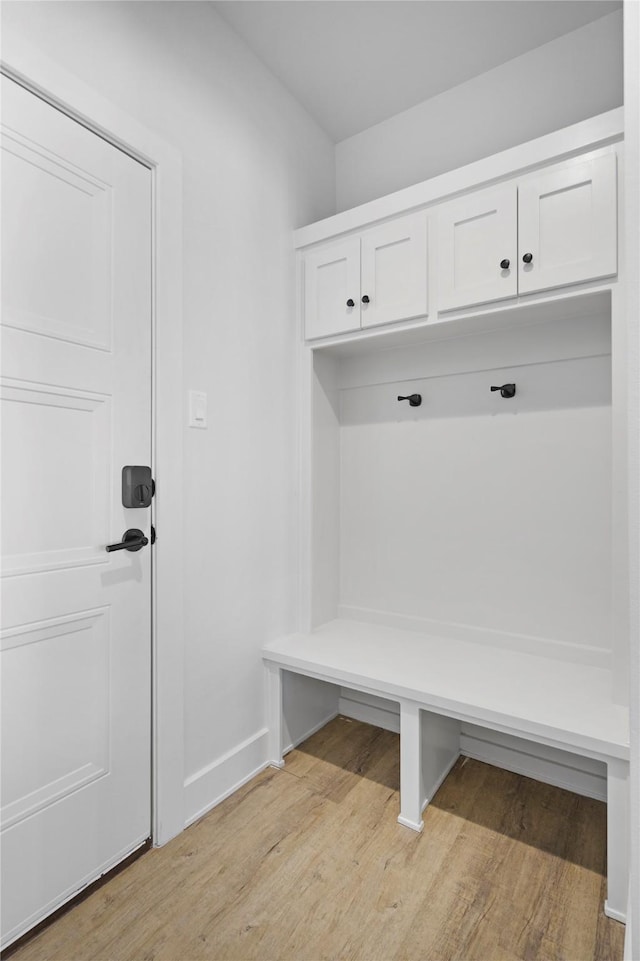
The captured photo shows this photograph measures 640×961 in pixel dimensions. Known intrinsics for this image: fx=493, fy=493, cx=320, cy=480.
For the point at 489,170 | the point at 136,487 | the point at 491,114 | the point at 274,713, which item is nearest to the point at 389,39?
the point at 491,114

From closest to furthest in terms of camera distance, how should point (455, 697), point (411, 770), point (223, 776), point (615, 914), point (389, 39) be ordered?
1. point (615, 914)
2. point (455, 697)
3. point (411, 770)
4. point (223, 776)
5. point (389, 39)

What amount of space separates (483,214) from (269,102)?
1043 millimetres

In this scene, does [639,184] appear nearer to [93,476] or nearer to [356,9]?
[93,476]

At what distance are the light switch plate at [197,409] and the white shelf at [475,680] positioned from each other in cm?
92

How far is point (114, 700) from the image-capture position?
1.41m

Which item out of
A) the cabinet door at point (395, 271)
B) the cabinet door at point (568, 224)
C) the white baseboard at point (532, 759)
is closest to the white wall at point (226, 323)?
the cabinet door at point (395, 271)

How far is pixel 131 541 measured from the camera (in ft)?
4.72

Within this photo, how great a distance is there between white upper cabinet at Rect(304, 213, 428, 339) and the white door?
0.78m

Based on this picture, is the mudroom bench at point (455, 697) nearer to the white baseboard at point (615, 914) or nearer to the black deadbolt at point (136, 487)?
the white baseboard at point (615, 914)

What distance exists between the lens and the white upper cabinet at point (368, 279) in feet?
6.00

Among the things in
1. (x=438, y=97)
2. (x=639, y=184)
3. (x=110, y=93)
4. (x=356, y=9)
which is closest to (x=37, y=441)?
(x=110, y=93)

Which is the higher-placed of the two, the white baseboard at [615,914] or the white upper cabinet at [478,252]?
the white upper cabinet at [478,252]

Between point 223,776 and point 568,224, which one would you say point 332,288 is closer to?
point 568,224

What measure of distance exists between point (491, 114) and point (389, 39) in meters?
0.49
